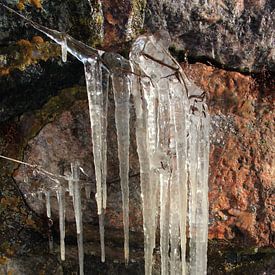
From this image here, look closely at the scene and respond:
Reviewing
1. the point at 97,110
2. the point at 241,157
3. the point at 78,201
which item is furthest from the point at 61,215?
the point at 241,157

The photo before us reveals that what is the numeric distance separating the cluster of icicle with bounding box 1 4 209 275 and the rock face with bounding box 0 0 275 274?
0.18 m

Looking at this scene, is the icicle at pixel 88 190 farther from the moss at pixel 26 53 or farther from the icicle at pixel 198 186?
the moss at pixel 26 53

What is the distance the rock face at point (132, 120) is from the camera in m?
3.00

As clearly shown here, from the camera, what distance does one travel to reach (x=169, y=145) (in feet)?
A: 9.71

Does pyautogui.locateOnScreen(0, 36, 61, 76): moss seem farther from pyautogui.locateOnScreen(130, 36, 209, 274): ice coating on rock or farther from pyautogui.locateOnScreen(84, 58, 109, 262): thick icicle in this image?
pyautogui.locateOnScreen(130, 36, 209, 274): ice coating on rock

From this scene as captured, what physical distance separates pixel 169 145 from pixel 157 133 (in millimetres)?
96

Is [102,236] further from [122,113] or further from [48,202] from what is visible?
[122,113]

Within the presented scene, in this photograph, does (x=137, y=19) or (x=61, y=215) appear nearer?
(x=137, y=19)

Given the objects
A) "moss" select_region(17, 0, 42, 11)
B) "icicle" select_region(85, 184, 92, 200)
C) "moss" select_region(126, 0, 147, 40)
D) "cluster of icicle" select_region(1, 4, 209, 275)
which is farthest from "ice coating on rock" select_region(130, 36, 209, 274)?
"moss" select_region(17, 0, 42, 11)

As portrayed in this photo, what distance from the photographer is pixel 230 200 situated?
335cm

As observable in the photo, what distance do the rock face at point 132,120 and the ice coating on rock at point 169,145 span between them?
23 cm

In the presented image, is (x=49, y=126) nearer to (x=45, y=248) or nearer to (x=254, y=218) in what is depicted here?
(x=45, y=248)

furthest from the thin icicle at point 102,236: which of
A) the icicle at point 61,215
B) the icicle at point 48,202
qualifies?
the icicle at point 48,202

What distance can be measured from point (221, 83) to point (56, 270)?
153 centimetres
